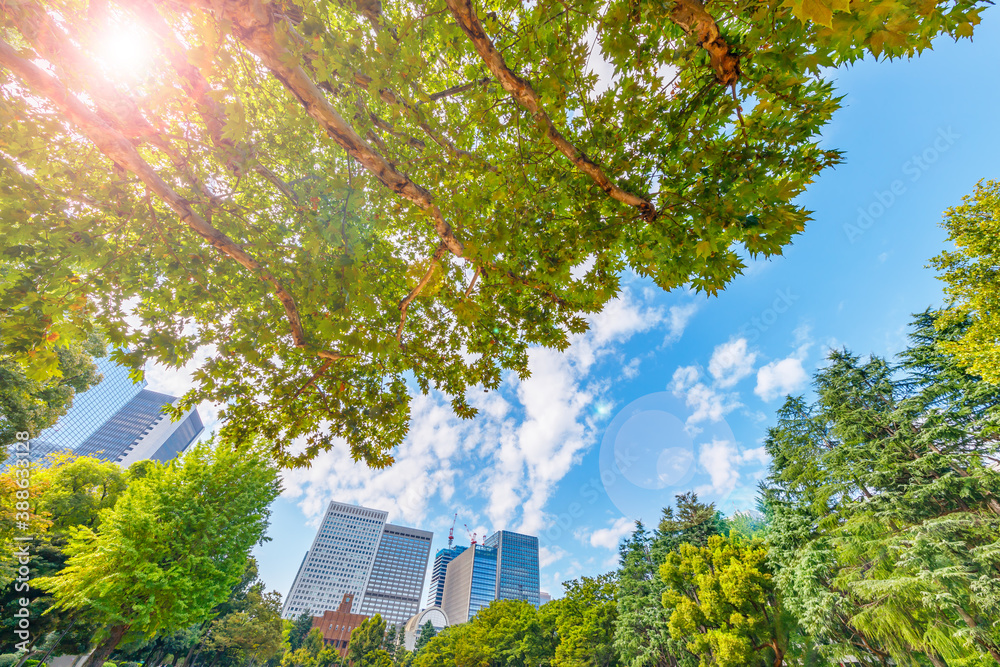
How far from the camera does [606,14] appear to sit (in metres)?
2.46

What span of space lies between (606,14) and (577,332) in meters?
3.41

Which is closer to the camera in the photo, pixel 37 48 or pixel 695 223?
pixel 695 223

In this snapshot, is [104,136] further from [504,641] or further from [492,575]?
[492,575]

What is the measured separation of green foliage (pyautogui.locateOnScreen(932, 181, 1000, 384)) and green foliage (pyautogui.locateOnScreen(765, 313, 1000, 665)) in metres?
2.16

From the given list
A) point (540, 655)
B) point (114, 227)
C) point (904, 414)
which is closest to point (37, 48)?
point (114, 227)

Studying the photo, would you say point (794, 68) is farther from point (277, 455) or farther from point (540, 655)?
point (540, 655)

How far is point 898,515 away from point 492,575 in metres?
128

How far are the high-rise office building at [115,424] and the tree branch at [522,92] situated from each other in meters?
105

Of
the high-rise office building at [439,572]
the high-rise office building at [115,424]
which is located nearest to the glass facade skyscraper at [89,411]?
the high-rise office building at [115,424]

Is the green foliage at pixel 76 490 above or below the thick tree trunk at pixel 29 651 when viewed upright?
above

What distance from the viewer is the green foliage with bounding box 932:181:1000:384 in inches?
373

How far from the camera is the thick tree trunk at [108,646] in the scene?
11164 mm

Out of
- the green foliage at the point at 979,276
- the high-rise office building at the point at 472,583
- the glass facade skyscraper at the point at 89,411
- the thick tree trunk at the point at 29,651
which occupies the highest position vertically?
the glass facade skyscraper at the point at 89,411

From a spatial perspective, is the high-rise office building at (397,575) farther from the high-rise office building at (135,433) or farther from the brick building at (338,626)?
the high-rise office building at (135,433)
